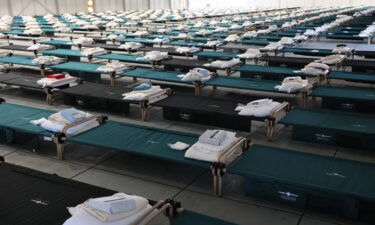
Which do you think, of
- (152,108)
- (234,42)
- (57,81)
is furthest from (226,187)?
(234,42)

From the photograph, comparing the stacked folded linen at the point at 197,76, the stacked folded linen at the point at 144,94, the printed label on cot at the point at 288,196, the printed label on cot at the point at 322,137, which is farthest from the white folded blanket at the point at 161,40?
the printed label on cot at the point at 288,196

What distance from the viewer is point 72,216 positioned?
2867mm

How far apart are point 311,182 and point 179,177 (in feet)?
4.63

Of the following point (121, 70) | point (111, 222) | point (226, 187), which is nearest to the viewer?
point (111, 222)

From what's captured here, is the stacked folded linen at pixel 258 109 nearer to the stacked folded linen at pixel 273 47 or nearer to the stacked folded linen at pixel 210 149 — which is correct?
the stacked folded linen at pixel 210 149

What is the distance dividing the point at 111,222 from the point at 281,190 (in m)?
1.65

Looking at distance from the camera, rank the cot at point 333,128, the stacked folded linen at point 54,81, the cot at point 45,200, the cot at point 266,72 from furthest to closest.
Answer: the cot at point 266,72, the stacked folded linen at point 54,81, the cot at point 333,128, the cot at point 45,200

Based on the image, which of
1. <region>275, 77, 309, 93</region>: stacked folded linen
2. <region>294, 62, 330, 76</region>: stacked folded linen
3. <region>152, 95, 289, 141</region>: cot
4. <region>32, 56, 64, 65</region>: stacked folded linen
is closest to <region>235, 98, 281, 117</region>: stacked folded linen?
<region>152, 95, 289, 141</region>: cot

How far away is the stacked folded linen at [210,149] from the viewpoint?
12.6 feet

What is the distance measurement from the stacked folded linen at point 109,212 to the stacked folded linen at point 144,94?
3261 millimetres

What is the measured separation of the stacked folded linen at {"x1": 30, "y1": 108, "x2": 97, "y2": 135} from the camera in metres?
4.71

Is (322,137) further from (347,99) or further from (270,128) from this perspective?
(347,99)

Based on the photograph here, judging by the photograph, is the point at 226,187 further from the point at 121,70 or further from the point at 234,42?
the point at 234,42

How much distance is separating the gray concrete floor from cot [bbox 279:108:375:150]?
0.30ft
